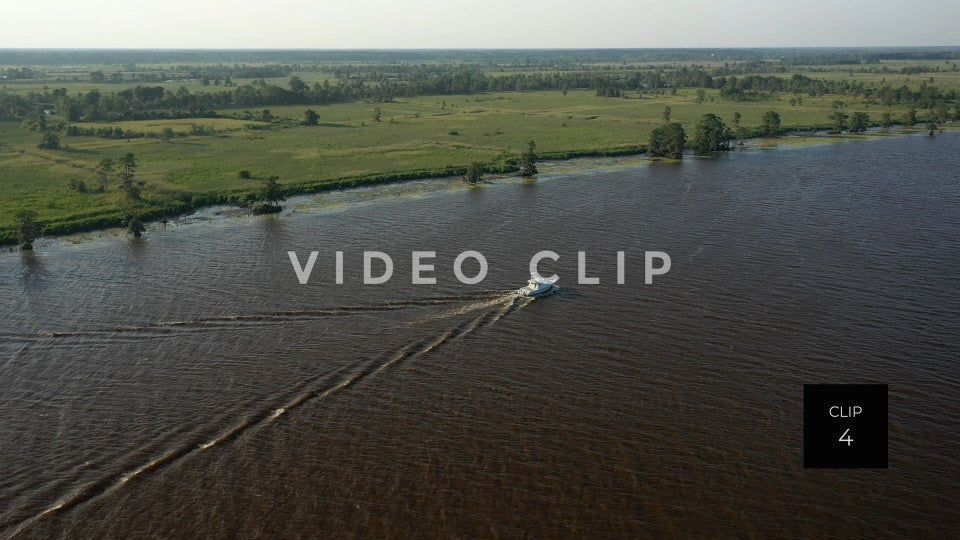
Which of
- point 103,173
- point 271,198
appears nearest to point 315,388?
point 271,198

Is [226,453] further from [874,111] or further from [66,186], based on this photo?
[874,111]

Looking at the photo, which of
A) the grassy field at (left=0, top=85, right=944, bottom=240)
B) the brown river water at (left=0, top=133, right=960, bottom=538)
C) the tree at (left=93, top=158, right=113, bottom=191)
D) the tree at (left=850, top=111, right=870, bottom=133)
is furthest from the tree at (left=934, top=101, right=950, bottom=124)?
the tree at (left=93, top=158, right=113, bottom=191)

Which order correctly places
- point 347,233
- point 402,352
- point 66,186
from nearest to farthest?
1. point 402,352
2. point 347,233
3. point 66,186

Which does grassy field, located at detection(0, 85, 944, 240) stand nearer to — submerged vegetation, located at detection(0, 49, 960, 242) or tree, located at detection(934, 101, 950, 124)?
submerged vegetation, located at detection(0, 49, 960, 242)

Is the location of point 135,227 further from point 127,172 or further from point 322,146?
point 322,146

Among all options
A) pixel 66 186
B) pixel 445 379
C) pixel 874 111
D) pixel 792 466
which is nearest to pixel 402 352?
pixel 445 379

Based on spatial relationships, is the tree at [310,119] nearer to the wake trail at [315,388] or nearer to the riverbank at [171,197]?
the riverbank at [171,197]

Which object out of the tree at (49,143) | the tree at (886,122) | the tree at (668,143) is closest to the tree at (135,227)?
the tree at (49,143)
